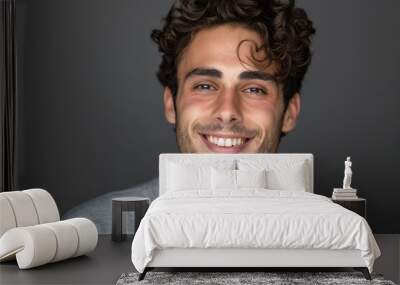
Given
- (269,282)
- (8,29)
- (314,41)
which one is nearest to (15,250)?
(269,282)

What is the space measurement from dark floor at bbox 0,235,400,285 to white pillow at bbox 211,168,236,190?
107 cm

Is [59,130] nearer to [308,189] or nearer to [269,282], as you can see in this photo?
[308,189]

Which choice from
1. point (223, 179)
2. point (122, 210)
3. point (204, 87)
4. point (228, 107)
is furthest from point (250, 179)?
point (122, 210)

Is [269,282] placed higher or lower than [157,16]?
lower

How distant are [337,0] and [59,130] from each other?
3.43 meters

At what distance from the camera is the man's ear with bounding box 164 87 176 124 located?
7430 mm

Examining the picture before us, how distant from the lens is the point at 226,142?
7.31m

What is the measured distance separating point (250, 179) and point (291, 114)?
1.15m

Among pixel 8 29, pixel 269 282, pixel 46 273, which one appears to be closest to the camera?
pixel 269 282

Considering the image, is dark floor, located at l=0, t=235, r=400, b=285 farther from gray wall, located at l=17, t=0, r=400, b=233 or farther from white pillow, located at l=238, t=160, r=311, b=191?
gray wall, located at l=17, t=0, r=400, b=233

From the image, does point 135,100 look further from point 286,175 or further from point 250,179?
point 286,175

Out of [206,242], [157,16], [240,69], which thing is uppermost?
[157,16]

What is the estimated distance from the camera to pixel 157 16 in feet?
24.4

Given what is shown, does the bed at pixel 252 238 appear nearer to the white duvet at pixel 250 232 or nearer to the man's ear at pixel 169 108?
the white duvet at pixel 250 232
